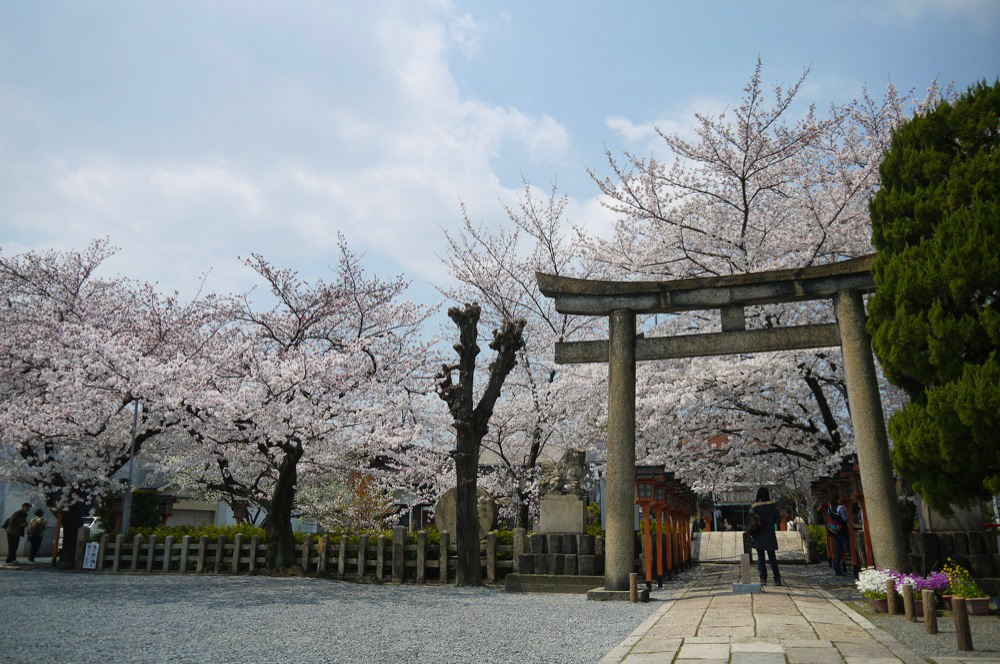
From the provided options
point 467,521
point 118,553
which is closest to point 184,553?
point 118,553

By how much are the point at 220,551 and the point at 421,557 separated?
16.8 feet

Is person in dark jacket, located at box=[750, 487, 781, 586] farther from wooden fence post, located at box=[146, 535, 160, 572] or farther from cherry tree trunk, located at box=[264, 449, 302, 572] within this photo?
wooden fence post, located at box=[146, 535, 160, 572]

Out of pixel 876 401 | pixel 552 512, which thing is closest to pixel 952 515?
pixel 876 401

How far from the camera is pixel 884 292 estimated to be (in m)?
7.68

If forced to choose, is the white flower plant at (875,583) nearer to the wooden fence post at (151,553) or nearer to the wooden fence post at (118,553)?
the wooden fence post at (151,553)

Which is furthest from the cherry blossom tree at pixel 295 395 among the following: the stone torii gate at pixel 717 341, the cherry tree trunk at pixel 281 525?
the stone torii gate at pixel 717 341

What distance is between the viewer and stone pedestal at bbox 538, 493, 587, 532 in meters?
11.8

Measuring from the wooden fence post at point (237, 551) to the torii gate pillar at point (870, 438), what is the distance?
12430mm

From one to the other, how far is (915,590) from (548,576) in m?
5.69

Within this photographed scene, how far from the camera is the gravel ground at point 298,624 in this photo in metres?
5.85

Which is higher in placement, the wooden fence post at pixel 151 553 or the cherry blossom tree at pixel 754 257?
the cherry blossom tree at pixel 754 257

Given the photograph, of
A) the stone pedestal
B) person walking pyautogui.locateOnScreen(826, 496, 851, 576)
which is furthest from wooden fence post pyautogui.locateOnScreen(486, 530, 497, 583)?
person walking pyautogui.locateOnScreen(826, 496, 851, 576)

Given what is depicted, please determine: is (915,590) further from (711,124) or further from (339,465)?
(339,465)

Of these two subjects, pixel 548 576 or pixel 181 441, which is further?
pixel 181 441
